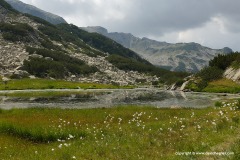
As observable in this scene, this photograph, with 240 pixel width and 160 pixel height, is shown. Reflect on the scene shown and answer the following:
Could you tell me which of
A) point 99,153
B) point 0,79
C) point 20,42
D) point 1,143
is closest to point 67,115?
point 1,143

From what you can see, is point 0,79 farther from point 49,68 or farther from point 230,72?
point 230,72

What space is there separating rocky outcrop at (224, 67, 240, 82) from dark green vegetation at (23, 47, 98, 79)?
77048 mm

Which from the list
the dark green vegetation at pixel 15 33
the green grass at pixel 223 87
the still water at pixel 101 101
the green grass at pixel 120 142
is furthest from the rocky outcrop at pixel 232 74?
the dark green vegetation at pixel 15 33

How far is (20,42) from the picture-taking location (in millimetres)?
180625

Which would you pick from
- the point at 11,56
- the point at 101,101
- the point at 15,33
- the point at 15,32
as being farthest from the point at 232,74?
the point at 15,32

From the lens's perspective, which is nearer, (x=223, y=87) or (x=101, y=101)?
(x=101, y=101)

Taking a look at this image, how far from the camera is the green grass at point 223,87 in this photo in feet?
248

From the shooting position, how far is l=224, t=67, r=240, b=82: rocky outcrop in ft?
261

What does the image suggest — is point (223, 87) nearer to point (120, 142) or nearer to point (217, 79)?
point (217, 79)

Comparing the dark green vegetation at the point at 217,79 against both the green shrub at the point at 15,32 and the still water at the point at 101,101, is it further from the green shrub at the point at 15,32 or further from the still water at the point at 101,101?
the green shrub at the point at 15,32

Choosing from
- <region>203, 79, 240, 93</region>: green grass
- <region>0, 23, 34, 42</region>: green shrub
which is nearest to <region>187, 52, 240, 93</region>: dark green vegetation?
<region>203, 79, 240, 93</region>: green grass

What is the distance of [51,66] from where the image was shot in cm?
14862

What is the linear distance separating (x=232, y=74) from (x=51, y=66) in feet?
287

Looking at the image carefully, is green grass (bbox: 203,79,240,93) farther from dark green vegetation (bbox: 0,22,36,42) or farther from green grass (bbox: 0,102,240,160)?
dark green vegetation (bbox: 0,22,36,42)
